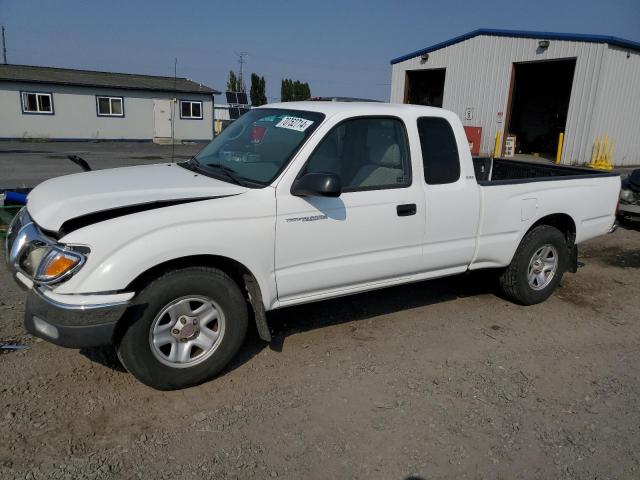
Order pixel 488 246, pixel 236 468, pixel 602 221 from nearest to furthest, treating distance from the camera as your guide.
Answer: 1. pixel 236 468
2. pixel 488 246
3. pixel 602 221

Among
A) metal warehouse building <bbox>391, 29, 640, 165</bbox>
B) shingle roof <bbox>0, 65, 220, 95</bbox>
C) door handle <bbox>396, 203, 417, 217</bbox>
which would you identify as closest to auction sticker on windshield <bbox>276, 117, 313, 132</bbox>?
door handle <bbox>396, 203, 417, 217</bbox>

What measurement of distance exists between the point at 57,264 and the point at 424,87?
89.2ft

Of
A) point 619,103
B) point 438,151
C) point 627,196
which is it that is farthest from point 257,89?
point 438,151

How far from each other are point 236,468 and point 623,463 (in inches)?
84.4

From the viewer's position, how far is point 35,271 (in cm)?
310

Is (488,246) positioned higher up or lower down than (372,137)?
lower down

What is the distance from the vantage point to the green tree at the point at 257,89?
65.1 m

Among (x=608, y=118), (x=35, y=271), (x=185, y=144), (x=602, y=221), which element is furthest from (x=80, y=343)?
(x=185, y=144)

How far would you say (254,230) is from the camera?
3.48m

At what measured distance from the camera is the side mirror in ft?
11.2

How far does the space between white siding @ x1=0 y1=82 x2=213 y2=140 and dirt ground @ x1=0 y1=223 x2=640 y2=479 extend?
27585 mm

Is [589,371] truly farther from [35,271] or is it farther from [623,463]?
[35,271]

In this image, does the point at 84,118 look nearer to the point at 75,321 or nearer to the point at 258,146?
the point at 258,146

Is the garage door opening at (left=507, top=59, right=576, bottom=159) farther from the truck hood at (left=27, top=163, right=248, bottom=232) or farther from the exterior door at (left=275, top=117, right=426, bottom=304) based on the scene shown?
the truck hood at (left=27, top=163, right=248, bottom=232)
